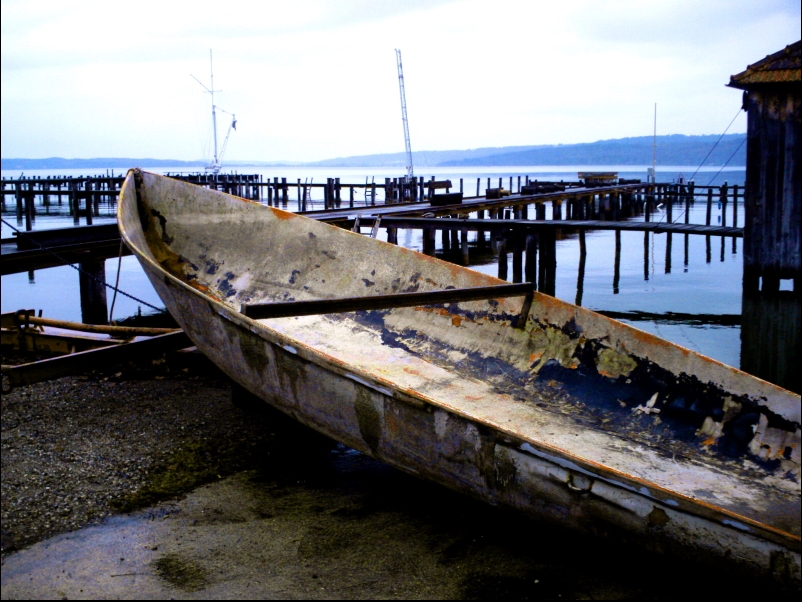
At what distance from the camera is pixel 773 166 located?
10.1 meters

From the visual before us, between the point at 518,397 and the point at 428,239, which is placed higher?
the point at 428,239

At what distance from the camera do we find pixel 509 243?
84.5 ft

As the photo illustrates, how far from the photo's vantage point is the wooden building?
32.5ft

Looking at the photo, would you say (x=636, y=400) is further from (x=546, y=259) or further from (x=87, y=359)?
(x=546, y=259)

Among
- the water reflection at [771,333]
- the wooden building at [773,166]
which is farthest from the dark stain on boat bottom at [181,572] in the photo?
the wooden building at [773,166]

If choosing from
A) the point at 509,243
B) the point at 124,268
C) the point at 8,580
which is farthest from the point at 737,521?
the point at 509,243

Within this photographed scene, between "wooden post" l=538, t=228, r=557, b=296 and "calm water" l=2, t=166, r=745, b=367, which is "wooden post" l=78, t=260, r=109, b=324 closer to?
"calm water" l=2, t=166, r=745, b=367

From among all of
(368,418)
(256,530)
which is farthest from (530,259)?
(256,530)

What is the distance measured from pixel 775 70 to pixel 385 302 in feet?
24.5

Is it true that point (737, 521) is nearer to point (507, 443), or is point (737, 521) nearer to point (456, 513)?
point (507, 443)

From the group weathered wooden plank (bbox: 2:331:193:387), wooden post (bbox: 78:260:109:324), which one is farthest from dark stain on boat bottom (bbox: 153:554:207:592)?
wooden post (bbox: 78:260:109:324)

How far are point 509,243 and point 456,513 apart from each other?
21570 mm

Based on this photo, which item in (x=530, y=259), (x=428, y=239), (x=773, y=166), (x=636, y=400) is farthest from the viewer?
(x=428, y=239)

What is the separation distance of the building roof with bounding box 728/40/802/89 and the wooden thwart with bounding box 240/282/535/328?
20.2 ft
